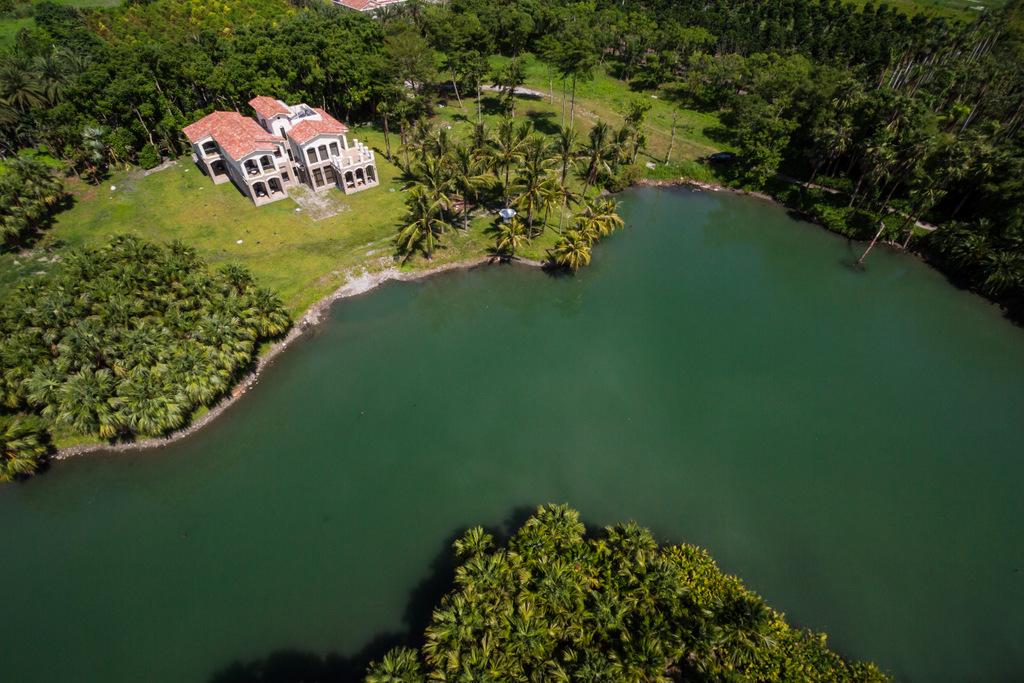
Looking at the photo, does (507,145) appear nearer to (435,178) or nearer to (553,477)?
(435,178)

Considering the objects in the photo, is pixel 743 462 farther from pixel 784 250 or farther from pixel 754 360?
pixel 784 250

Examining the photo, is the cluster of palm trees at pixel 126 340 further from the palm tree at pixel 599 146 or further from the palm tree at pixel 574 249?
the palm tree at pixel 599 146

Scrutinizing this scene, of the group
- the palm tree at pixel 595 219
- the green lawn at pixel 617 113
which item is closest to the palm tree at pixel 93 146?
the green lawn at pixel 617 113

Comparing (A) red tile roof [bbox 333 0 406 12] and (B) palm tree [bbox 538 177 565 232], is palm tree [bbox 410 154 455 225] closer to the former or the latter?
(B) palm tree [bbox 538 177 565 232]

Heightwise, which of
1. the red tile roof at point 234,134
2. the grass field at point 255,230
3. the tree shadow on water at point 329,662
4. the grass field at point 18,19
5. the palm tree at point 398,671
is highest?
the grass field at point 18,19

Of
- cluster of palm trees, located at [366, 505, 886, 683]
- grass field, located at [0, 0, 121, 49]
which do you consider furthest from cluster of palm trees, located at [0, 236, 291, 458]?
grass field, located at [0, 0, 121, 49]

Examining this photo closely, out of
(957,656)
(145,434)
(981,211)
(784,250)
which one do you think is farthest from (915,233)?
(145,434)
